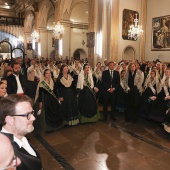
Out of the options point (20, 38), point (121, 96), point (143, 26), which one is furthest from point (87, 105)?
point (20, 38)

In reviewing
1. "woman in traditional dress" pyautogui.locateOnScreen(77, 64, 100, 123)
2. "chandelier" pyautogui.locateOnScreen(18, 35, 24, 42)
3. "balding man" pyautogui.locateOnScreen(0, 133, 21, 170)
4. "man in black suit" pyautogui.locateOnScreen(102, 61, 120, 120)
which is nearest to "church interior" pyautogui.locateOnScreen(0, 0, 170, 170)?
"chandelier" pyautogui.locateOnScreen(18, 35, 24, 42)

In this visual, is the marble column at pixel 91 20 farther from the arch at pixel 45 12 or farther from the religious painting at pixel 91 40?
the arch at pixel 45 12

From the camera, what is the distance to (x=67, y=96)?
531 centimetres

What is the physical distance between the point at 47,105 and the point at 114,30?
8048 mm

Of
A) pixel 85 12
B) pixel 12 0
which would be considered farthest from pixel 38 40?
pixel 12 0

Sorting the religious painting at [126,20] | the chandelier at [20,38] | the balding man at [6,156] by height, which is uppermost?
the chandelier at [20,38]

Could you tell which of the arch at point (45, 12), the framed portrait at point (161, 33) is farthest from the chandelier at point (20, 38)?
the framed portrait at point (161, 33)

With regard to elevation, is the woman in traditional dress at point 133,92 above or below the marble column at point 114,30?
below

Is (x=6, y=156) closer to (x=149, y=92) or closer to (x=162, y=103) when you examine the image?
(x=162, y=103)

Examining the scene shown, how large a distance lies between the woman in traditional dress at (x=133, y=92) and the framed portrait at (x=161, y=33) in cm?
712

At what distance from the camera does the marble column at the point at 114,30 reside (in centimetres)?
1143

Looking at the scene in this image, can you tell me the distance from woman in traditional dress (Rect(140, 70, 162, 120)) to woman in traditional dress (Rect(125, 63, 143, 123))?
0.67ft

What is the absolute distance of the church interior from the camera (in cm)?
378

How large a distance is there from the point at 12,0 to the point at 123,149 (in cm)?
2615
